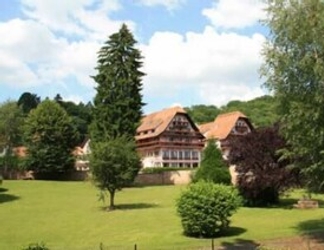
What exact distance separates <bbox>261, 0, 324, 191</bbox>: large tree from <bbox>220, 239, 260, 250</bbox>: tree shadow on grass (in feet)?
14.5

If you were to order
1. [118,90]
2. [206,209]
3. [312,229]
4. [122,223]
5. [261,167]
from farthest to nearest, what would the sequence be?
1. [118,90]
2. [261,167]
3. [122,223]
4. [312,229]
5. [206,209]

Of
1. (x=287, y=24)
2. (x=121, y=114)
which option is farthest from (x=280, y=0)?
(x=121, y=114)

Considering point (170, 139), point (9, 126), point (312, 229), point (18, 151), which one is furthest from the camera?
point (170, 139)

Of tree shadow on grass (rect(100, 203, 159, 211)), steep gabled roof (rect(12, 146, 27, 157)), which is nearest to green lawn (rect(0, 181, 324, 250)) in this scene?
tree shadow on grass (rect(100, 203, 159, 211))

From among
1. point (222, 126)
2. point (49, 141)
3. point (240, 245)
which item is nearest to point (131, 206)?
point (240, 245)

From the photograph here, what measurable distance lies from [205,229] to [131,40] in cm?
4120

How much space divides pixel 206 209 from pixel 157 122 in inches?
A: 2543

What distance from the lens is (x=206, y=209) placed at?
1125 inches

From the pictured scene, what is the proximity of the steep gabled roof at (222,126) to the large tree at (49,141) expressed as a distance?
89.9 ft

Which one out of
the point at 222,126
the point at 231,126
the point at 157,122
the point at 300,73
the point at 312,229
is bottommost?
the point at 312,229

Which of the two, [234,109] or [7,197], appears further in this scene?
[234,109]

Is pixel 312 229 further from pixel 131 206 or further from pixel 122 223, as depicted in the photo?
pixel 131 206

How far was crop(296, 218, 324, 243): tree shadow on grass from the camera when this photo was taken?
26609 millimetres

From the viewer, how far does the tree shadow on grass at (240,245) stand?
2498 centimetres
